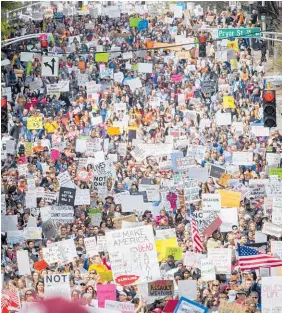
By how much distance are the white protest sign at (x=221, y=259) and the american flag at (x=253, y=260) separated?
1.36 ft

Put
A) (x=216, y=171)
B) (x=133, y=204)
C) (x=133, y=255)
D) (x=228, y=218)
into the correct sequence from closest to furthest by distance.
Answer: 1. (x=133, y=255)
2. (x=228, y=218)
3. (x=133, y=204)
4. (x=216, y=171)

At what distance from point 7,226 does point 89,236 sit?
6.82ft

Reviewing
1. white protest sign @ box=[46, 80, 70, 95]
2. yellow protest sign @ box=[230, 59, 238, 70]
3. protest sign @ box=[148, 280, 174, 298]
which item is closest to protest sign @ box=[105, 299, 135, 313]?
protest sign @ box=[148, 280, 174, 298]

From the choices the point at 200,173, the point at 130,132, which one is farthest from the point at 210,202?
the point at 130,132

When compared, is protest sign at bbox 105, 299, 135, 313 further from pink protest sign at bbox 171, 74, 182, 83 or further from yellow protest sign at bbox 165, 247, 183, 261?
pink protest sign at bbox 171, 74, 182, 83

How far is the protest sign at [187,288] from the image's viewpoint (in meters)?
16.0

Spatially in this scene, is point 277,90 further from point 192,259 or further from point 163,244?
point 192,259

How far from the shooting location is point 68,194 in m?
21.2

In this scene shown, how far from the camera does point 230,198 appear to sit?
65.5 ft

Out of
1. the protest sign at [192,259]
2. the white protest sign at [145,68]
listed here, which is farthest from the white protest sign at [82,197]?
the white protest sign at [145,68]

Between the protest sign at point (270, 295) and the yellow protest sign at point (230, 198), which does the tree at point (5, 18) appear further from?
the protest sign at point (270, 295)

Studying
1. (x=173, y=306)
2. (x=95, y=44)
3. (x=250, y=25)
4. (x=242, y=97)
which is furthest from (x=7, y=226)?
(x=250, y=25)

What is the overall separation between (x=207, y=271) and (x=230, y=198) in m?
3.27

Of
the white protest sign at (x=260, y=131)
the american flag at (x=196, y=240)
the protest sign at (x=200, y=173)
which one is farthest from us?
the white protest sign at (x=260, y=131)
